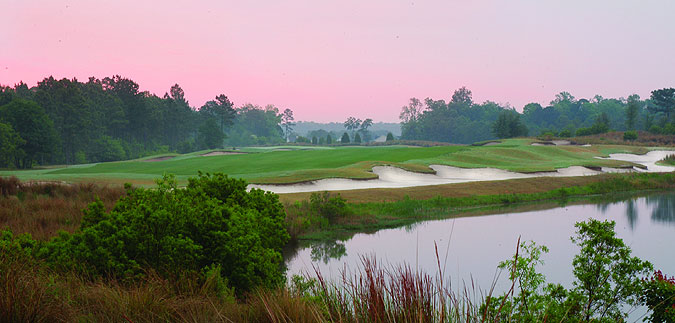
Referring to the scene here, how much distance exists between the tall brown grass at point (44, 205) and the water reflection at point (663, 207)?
23216 millimetres

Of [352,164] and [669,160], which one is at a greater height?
[352,164]

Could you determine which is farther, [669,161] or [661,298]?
[669,161]

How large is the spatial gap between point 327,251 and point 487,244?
5444 mm

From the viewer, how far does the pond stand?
1334cm

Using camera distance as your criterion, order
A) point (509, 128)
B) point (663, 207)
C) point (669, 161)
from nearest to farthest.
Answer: point (663, 207) < point (669, 161) < point (509, 128)

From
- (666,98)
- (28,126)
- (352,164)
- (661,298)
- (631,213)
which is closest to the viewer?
(661,298)

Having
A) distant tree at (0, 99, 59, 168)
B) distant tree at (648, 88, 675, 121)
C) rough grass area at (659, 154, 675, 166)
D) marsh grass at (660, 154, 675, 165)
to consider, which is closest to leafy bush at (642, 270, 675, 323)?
rough grass area at (659, 154, 675, 166)

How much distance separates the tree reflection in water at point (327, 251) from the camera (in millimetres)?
15766

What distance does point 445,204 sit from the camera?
27266mm

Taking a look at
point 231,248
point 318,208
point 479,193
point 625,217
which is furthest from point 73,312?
point 479,193

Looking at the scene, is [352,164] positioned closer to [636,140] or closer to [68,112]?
[636,140]

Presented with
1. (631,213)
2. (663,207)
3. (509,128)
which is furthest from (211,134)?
(631,213)

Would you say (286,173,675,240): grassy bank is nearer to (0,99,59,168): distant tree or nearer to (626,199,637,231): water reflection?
(626,199,637,231): water reflection

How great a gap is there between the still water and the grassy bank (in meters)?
1.44
